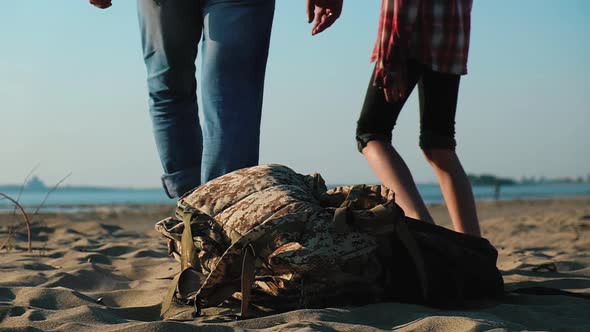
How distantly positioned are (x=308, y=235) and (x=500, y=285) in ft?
2.86

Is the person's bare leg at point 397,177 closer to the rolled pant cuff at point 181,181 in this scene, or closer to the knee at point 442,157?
the knee at point 442,157

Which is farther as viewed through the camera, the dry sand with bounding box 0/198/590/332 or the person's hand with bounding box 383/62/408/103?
the person's hand with bounding box 383/62/408/103

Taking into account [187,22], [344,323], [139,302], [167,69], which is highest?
[187,22]

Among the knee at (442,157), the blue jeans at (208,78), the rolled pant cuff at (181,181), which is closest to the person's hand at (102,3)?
the blue jeans at (208,78)

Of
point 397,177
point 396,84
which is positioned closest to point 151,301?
point 397,177

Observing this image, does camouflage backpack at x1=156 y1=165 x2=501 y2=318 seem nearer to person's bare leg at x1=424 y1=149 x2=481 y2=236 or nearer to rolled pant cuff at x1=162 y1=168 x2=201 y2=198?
rolled pant cuff at x1=162 y1=168 x2=201 y2=198

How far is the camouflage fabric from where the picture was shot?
2348 mm

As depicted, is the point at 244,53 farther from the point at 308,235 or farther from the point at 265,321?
the point at 265,321

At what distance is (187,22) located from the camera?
3203 mm

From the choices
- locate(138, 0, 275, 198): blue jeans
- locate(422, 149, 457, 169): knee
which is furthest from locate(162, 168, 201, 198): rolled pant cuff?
locate(422, 149, 457, 169): knee

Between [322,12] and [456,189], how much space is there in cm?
101

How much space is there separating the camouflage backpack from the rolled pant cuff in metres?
0.60

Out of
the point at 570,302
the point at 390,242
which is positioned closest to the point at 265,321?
the point at 390,242

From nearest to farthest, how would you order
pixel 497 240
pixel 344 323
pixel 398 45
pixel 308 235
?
pixel 344 323 → pixel 308 235 → pixel 398 45 → pixel 497 240
